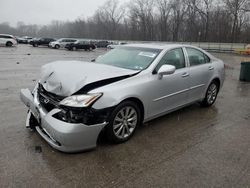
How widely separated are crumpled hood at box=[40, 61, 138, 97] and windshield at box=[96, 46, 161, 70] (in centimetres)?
36

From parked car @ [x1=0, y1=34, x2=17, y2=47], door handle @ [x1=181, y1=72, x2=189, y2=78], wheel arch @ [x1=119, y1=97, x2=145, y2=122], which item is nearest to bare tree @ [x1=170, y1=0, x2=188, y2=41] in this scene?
Answer: parked car @ [x1=0, y1=34, x2=17, y2=47]

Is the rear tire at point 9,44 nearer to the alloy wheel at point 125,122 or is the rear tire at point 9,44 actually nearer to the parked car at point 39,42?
the parked car at point 39,42

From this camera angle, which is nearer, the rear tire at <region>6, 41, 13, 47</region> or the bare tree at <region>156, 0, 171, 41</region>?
the rear tire at <region>6, 41, 13, 47</region>

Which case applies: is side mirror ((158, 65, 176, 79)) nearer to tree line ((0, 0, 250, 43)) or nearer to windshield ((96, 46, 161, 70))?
windshield ((96, 46, 161, 70))

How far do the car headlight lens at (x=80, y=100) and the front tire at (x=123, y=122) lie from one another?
0.40 meters

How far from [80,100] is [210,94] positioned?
11.9 ft

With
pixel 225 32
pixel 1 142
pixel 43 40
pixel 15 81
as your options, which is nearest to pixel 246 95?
pixel 1 142

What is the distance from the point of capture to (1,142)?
11.1ft

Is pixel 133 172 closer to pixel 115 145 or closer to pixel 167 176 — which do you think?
pixel 167 176

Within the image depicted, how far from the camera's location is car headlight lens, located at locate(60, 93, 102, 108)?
9.47 feet

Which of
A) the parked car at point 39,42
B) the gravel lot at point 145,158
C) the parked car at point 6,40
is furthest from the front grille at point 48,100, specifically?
the parked car at point 39,42

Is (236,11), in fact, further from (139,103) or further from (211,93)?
(139,103)

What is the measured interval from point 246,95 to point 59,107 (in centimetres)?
611

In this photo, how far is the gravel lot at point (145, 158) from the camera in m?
2.63
